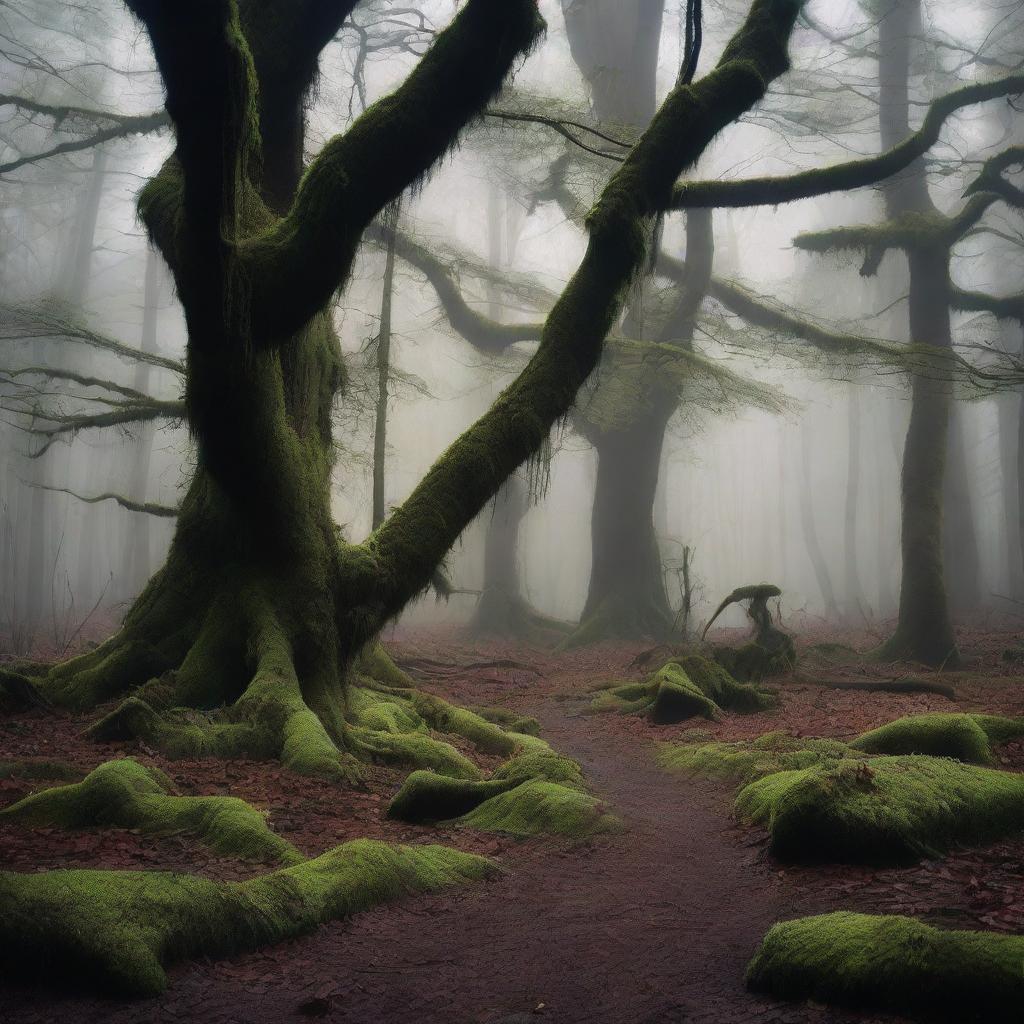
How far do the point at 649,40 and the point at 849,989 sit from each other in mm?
25941

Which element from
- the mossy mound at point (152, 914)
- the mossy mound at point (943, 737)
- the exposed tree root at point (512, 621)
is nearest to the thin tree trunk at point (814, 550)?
the exposed tree root at point (512, 621)

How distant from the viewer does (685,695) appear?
1059cm

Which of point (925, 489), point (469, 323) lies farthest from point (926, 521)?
point (469, 323)

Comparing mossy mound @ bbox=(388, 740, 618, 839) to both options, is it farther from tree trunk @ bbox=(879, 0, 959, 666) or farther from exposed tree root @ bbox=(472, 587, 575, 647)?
exposed tree root @ bbox=(472, 587, 575, 647)

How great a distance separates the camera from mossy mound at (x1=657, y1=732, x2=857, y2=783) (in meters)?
6.63

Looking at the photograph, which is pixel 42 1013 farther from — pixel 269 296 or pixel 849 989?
pixel 269 296

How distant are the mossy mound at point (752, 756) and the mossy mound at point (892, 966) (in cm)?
338

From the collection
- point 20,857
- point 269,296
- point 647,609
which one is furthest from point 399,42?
point 20,857

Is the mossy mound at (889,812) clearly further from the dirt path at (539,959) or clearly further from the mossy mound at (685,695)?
the mossy mound at (685,695)

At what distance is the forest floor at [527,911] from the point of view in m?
2.94

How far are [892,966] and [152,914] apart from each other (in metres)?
2.74

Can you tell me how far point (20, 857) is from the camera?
12.7ft

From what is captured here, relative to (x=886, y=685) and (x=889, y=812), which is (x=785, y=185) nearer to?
(x=889, y=812)

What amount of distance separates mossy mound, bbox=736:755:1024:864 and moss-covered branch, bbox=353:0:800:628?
14.0 ft
